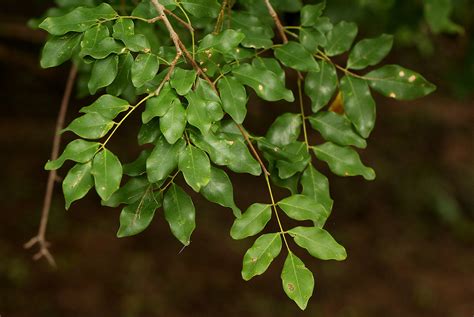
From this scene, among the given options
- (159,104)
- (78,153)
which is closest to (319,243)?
(159,104)

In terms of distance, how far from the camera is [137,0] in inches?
85.0

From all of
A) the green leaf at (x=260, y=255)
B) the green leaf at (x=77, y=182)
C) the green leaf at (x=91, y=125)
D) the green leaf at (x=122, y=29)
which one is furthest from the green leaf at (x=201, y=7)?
the green leaf at (x=260, y=255)

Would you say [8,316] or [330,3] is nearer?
[330,3]

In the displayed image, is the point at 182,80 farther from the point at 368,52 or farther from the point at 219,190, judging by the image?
the point at 368,52

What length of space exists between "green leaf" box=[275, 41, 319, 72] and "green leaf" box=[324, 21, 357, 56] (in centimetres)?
15

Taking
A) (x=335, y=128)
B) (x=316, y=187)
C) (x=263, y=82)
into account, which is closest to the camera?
(x=263, y=82)

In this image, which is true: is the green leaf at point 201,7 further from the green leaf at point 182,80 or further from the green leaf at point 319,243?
the green leaf at point 319,243

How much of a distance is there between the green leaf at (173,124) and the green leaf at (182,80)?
44mm

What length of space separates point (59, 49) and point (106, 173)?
41cm

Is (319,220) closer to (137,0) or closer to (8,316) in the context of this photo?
(137,0)

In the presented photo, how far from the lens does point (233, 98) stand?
5.10ft

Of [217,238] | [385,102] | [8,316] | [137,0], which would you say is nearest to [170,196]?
[137,0]

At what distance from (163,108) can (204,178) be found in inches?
7.0

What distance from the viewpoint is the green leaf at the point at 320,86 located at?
6.08 ft
